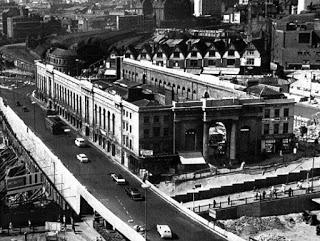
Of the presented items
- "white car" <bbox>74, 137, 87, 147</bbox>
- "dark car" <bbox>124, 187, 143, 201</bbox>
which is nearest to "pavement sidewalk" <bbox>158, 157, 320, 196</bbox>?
"dark car" <bbox>124, 187, 143, 201</bbox>

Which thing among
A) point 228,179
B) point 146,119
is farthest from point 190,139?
point 228,179

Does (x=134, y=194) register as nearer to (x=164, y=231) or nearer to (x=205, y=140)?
(x=164, y=231)

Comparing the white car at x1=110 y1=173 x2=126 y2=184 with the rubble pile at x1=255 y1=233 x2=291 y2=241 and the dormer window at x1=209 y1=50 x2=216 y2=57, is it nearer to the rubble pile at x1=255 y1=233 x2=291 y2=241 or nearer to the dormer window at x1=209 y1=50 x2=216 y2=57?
the rubble pile at x1=255 y1=233 x2=291 y2=241

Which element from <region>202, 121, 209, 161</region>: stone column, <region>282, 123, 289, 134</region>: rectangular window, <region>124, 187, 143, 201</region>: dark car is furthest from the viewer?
<region>282, 123, 289, 134</region>: rectangular window

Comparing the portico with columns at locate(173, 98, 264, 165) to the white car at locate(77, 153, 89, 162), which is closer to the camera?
the portico with columns at locate(173, 98, 264, 165)

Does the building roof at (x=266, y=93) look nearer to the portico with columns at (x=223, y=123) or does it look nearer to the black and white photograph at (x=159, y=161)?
the black and white photograph at (x=159, y=161)

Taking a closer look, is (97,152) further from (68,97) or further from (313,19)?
(313,19)

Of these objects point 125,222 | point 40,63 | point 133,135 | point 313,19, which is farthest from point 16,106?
point 313,19
